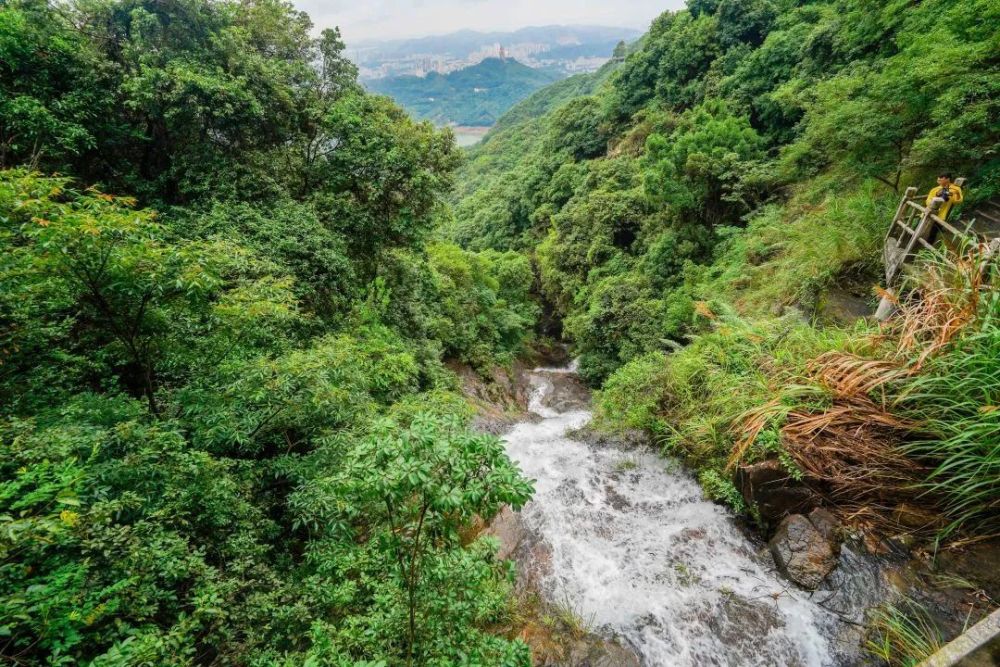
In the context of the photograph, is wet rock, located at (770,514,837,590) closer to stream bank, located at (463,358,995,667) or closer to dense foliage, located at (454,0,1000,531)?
stream bank, located at (463,358,995,667)

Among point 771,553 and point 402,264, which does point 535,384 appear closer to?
point 402,264

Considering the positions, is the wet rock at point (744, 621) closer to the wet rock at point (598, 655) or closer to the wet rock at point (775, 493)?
the wet rock at point (598, 655)

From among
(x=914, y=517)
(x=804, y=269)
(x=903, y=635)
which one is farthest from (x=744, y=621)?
(x=804, y=269)

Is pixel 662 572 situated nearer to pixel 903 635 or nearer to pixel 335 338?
pixel 903 635

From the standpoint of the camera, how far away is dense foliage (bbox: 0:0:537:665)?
9.26 feet

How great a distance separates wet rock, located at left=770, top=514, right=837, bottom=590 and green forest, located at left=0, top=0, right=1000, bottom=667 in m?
0.63

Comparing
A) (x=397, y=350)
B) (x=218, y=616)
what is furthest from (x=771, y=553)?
(x=397, y=350)

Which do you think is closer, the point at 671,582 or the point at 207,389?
the point at 207,389

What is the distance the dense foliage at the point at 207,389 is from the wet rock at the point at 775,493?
12.8 ft

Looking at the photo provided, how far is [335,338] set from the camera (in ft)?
28.8

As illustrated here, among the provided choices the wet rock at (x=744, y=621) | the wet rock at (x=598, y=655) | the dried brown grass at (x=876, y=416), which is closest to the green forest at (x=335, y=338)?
the dried brown grass at (x=876, y=416)

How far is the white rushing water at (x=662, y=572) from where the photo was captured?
459cm

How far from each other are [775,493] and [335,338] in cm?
851

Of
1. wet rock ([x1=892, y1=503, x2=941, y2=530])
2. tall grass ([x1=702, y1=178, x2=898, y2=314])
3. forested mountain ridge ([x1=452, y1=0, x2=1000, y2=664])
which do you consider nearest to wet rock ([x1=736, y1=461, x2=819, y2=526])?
forested mountain ridge ([x1=452, y1=0, x2=1000, y2=664])
